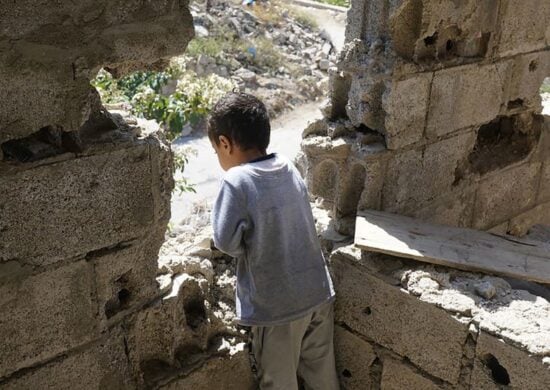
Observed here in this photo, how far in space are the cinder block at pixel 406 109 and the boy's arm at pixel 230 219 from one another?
1.06m

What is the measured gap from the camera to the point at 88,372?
9.14 ft

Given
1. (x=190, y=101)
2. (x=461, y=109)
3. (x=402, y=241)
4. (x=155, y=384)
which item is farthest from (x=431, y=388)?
(x=190, y=101)

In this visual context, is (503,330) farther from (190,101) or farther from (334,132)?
(190,101)

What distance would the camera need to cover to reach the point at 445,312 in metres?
3.05

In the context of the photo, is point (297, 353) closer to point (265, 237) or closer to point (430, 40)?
point (265, 237)

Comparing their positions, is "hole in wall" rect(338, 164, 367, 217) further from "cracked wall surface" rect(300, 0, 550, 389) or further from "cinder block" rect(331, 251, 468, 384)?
"cinder block" rect(331, 251, 468, 384)

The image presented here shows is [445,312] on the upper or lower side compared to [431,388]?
upper

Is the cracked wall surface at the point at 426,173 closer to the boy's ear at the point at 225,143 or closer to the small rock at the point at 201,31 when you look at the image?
the boy's ear at the point at 225,143

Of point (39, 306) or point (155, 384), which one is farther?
point (155, 384)

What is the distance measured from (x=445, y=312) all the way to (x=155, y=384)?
52.2 inches

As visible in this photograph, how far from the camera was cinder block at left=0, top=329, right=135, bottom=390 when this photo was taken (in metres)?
2.62

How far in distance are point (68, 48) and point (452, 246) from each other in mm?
2000

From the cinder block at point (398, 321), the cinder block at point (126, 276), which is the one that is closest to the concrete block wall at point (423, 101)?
the cinder block at point (398, 321)

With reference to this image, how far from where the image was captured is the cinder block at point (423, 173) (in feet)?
12.3
